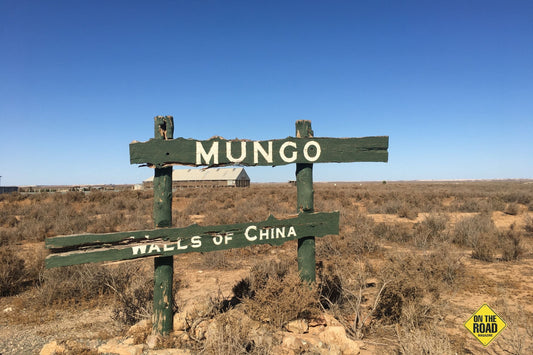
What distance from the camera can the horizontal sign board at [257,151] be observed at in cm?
354

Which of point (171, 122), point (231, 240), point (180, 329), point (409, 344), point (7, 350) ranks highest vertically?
point (171, 122)

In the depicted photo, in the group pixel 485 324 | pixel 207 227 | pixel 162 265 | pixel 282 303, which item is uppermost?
pixel 207 227

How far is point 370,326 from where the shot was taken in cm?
380

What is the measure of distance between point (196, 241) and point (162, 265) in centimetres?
50

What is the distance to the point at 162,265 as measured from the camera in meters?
3.47

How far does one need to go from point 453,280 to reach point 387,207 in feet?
37.1

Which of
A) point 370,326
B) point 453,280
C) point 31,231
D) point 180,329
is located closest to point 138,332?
point 180,329

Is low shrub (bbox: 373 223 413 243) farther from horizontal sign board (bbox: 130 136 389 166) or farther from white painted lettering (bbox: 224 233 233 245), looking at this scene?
white painted lettering (bbox: 224 233 233 245)

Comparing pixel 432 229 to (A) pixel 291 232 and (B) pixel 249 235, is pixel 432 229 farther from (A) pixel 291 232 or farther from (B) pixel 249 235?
(B) pixel 249 235

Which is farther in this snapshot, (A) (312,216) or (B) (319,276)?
(B) (319,276)

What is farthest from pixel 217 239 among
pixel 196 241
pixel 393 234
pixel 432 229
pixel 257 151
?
pixel 432 229

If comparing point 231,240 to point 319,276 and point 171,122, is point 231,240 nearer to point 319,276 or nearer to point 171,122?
point 171,122

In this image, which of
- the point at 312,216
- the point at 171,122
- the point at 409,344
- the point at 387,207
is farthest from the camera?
the point at 387,207

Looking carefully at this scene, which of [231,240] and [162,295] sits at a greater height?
[231,240]
